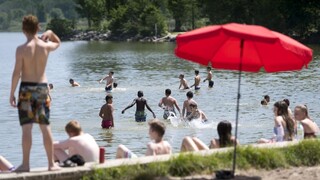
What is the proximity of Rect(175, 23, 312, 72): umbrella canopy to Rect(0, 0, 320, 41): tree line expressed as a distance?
8249 centimetres

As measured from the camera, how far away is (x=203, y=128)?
2258 cm

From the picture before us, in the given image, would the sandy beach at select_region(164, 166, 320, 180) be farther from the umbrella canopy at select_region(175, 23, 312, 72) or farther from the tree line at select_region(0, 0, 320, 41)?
the tree line at select_region(0, 0, 320, 41)

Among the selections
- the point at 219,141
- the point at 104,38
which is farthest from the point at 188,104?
the point at 104,38

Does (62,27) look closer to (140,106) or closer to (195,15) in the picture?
(195,15)

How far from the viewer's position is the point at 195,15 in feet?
457

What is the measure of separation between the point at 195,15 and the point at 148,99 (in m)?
107

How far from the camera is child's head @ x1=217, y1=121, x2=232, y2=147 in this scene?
434 inches

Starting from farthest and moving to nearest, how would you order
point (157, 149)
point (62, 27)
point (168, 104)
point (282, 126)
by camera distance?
point (62, 27) < point (168, 104) < point (282, 126) < point (157, 149)

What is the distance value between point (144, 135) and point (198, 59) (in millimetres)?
10552

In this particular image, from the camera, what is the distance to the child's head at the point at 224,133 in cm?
1102

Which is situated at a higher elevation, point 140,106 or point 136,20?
point 136,20

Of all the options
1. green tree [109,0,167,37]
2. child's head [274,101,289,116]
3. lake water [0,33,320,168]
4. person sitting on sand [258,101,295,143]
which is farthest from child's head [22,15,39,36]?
green tree [109,0,167,37]

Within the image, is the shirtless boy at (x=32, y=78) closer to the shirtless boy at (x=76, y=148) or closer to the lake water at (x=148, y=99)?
the shirtless boy at (x=76, y=148)

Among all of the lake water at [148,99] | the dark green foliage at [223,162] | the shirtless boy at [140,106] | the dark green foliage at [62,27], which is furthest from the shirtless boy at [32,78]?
the dark green foliage at [62,27]
